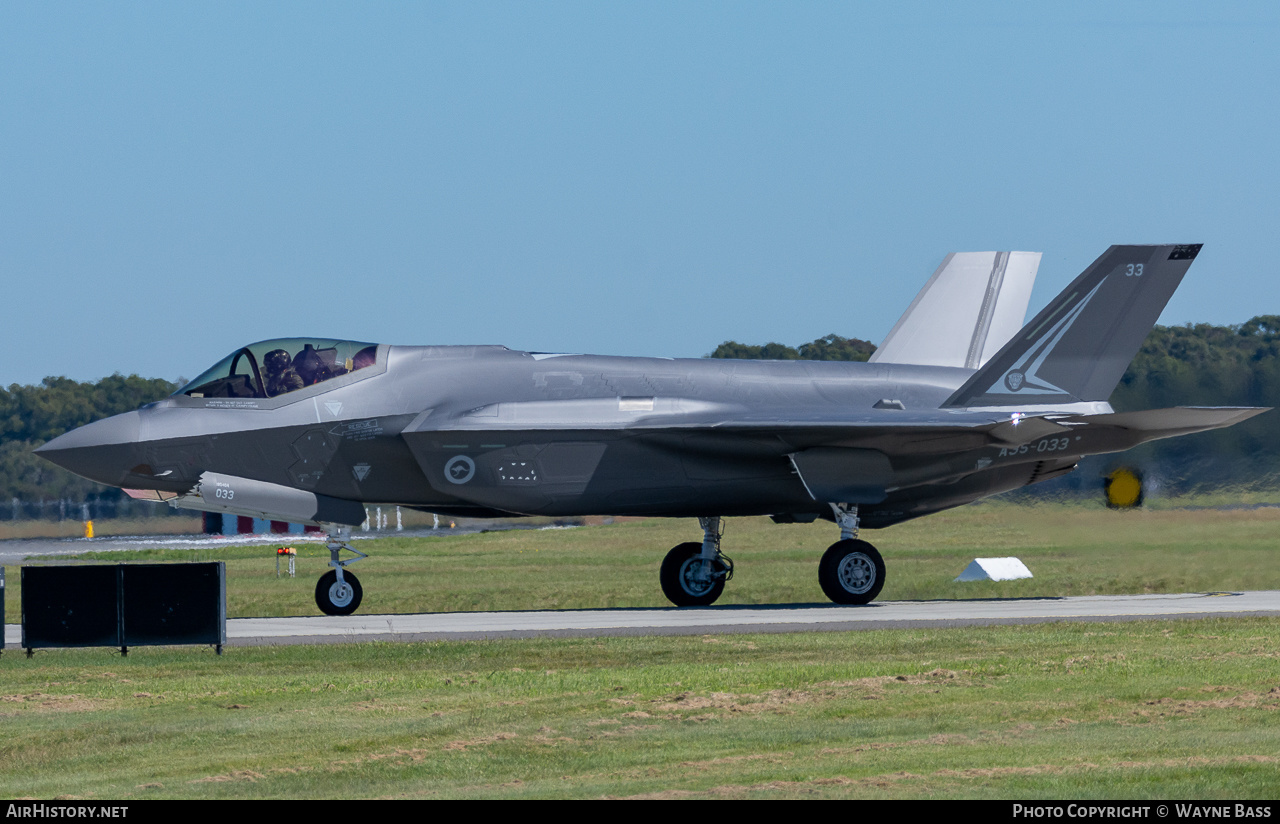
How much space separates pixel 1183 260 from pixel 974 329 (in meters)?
4.51

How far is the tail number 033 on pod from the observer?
21234 millimetres

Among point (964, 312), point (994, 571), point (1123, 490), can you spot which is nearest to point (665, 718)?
point (1123, 490)

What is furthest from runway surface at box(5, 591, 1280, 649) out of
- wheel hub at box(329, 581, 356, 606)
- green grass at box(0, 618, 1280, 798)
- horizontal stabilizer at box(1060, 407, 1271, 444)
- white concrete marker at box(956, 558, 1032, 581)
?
white concrete marker at box(956, 558, 1032, 581)

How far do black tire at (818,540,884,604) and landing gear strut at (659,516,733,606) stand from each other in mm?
1813

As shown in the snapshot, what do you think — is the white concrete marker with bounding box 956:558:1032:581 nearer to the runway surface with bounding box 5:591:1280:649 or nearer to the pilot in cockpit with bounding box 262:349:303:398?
the runway surface with bounding box 5:591:1280:649

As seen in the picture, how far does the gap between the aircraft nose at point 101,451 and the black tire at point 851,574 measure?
968cm

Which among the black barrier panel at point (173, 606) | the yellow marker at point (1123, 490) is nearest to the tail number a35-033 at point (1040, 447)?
the yellow marker at point (1123, 490)

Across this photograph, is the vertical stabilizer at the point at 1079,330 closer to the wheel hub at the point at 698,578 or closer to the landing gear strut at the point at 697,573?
the landing gear strut at the point at 697,573

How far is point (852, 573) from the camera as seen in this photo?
22.0m

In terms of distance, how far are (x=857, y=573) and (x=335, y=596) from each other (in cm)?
735

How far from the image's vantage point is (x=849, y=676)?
13.6 meters

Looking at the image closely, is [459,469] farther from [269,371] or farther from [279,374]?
[269,371]

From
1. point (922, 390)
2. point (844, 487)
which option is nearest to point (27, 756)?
point (844, 487)
